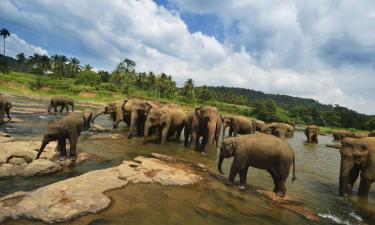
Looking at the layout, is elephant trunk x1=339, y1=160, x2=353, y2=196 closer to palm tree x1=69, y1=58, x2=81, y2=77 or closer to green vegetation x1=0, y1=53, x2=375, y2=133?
green vegetation x1=0, y1=53, x2=375, y2=133

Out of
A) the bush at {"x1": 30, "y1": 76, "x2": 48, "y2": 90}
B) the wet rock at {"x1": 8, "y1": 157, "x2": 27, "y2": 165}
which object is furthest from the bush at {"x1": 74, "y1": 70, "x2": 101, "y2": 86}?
the wet rock at {"x1": 8, "y1": 157, "x2": 27, "y2": 165}

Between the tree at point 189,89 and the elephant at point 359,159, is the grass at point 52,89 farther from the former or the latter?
the elephant at point 359,159

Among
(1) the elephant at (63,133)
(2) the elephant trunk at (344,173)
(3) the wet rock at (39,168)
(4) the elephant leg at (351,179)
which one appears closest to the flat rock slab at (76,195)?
(3) the wet rock at (39,168)

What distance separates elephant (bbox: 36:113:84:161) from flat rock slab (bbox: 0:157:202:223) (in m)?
2.95

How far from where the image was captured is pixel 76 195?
8.12 metres

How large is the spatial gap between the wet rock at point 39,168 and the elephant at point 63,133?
1319 mm

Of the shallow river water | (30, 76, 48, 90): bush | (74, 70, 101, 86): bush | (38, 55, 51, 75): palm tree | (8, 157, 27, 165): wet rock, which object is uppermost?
(38, 55, 51, 75): palm tree

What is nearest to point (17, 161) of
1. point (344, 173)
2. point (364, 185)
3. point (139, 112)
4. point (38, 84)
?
point (139, 112)

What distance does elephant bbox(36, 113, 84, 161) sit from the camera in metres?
12.4

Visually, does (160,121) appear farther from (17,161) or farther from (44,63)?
(44,63)

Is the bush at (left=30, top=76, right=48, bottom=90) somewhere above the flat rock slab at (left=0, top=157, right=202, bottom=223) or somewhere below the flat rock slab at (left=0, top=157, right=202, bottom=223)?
above

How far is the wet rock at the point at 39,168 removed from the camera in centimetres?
1045

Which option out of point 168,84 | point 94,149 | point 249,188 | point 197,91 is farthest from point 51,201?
point 197,91

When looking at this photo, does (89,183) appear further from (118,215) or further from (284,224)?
(284,224)
